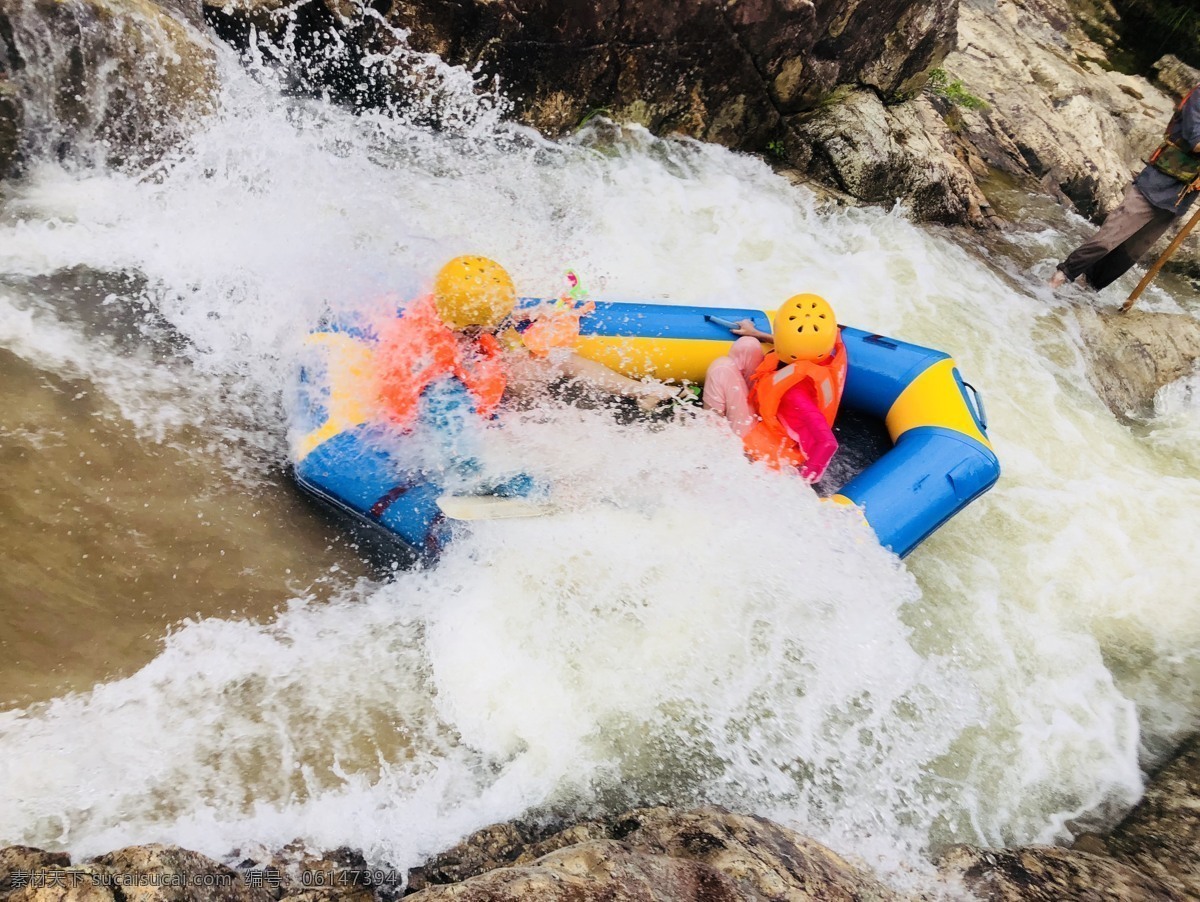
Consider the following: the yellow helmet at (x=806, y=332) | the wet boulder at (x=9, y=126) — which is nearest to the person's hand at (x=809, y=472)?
the yellow helmet at (x=806, y=332)

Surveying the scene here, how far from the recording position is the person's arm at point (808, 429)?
3.76 m

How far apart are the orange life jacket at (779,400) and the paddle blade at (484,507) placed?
1.23 metres

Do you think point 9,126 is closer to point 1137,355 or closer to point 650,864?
point 650,864

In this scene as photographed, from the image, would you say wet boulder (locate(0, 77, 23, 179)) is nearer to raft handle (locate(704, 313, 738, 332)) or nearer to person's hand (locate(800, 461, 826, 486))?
raft handle (locate(704, 313, 738, 332))

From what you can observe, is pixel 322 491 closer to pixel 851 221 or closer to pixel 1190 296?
pixel 851 221

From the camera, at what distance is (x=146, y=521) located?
→ 3182mm

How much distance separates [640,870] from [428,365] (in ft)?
A: 8.10

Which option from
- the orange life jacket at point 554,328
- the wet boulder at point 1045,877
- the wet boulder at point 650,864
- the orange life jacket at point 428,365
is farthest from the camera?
the orange life jacket at point 554,328

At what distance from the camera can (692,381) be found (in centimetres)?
432

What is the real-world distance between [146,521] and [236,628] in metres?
0.66

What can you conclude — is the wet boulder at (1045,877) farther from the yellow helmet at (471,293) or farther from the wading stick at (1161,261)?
the wading stick at (1161,261)

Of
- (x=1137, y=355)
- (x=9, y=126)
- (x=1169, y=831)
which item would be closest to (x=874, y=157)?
(x=1137, y=355)

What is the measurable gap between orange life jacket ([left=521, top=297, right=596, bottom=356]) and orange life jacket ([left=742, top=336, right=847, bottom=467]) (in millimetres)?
1066

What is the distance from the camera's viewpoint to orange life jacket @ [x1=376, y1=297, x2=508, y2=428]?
366 centimetres
